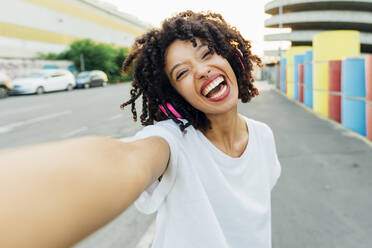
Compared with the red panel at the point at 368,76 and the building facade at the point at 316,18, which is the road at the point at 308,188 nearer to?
the red panel at the point at 368,76

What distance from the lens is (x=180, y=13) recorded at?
4.60 feet

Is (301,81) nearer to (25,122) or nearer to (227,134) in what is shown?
(25,122)

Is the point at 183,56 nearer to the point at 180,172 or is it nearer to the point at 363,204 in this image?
the point at 180,172

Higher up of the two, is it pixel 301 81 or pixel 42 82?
pixel 42 82

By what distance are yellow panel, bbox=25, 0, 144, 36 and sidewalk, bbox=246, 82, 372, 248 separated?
2885cm

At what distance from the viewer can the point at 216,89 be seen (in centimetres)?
123

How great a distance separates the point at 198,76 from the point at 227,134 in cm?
29

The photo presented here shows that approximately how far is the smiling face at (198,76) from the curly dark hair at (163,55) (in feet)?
0.10

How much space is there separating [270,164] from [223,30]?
2.18ft

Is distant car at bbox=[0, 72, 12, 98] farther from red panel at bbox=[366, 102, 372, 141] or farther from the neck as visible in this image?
the neck

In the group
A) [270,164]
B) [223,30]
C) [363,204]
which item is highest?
[223,30]

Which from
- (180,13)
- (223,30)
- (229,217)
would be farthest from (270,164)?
(180,13)

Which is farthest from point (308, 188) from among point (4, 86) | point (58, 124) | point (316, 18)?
point (316, 18)

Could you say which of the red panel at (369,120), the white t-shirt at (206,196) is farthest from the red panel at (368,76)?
the white t-shirt at (206,196)
